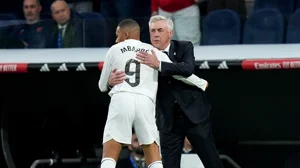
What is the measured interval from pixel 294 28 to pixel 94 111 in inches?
111

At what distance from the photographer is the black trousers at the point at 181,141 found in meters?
8.98

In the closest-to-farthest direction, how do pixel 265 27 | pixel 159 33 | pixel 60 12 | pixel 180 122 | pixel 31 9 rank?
pixel 159 33, pixel 180 122, pixel 265 27, pixel 60 12, pixel 31 9

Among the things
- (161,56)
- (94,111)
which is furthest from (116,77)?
(94,111)

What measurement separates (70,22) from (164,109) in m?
2.11

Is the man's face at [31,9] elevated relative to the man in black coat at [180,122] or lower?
elevated

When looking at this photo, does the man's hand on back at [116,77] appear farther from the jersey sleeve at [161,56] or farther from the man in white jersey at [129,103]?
the jersey sleeve at [161,56]

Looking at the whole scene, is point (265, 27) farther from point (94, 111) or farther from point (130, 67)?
point (94, 111)

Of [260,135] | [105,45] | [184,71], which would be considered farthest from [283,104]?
[184,71]

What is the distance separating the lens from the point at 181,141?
356 inches

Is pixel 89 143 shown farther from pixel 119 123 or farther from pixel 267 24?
pixel 119 123

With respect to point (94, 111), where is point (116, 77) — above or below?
above

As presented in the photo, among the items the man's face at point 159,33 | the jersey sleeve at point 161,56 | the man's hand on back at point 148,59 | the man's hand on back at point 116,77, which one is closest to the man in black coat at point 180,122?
the man's face at point 159,33

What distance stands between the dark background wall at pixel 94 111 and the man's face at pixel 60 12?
25.4 inches

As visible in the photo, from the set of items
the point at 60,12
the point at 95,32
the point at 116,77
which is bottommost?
the point at 116,77
